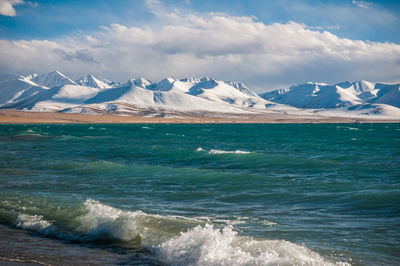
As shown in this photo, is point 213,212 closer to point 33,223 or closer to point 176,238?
point 176,238

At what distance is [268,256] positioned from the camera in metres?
10.5

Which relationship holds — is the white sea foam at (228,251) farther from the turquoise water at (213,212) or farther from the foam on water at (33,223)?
the foam on water at (33,223)

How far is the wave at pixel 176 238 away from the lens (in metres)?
10.7

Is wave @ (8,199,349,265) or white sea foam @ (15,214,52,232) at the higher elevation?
wave @ (8,199,349,265)

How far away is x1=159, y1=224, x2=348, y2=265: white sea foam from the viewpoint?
10453 millimetres

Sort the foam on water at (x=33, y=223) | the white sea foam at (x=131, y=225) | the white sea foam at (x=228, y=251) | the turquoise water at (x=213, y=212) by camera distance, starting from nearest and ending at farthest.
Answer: the white sea foam at (x=228, y=251) → the turquoise water at (x=213, y=212) → the white sea foam at (x=131, y=225) → the foam on water at (x=33, y=223)

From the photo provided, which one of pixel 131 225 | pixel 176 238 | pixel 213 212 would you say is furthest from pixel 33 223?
pixel 213 212

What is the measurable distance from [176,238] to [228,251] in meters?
2.03

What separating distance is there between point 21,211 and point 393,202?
16901 mm

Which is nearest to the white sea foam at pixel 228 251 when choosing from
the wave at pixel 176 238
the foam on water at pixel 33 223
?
the wave at pixel 176 238

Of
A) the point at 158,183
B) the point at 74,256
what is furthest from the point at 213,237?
the point at 158,183

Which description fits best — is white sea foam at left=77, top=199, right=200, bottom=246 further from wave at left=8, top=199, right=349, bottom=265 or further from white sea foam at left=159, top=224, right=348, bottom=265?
white sea foam at left=159, top=224, right=348, bottom=265

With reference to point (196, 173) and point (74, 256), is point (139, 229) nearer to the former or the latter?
point (74, 256)

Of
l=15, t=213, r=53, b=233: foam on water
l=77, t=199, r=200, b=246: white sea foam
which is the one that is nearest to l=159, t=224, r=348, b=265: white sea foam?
l=77, t=199, r=200, b=246: white sea foam
